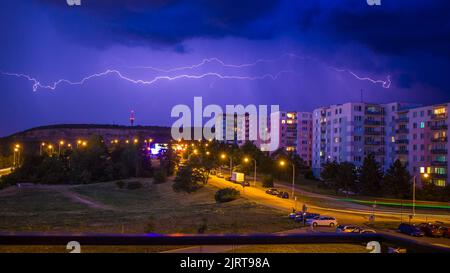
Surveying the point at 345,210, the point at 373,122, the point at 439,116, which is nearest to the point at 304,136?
the point at 373,122

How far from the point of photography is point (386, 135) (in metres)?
56.7

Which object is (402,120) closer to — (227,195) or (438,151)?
(438,151)

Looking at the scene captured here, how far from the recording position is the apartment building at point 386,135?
4684 cm

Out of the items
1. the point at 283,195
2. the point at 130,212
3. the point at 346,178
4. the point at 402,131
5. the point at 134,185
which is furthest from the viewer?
the point at 134,185

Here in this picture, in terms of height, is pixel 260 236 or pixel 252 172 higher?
pixel 260 236

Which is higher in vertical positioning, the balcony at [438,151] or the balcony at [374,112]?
the balcony at [374,112]

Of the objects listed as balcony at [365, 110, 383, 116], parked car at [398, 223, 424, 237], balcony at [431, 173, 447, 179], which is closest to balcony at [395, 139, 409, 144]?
balcony at [365, 110, 383, 116]

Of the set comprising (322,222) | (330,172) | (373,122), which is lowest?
(322,222)

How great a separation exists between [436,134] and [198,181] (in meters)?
26.6

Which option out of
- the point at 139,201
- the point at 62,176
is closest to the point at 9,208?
the point at 139,201

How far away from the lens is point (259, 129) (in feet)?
312

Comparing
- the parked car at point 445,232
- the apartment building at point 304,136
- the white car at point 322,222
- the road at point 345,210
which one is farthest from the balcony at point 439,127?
the apartment building at point 304,136

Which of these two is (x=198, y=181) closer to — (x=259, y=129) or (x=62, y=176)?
(x=62, y=176)

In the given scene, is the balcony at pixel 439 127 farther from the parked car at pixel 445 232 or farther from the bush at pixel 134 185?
the bush at pixel 134 185
